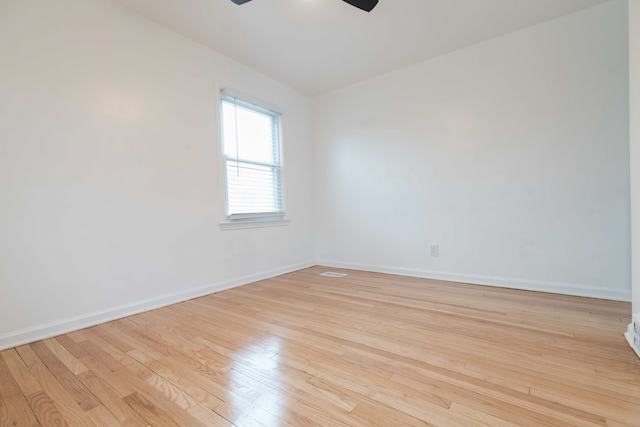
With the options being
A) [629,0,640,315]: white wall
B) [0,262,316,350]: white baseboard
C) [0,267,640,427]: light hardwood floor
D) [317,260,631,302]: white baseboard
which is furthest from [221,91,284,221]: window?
[629,0,640,315]: white wall

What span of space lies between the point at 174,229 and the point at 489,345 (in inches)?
96.9

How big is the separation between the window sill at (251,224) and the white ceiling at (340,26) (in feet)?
5.64

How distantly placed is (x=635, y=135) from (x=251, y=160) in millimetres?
2958

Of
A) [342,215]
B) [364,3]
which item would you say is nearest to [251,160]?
[342,215]

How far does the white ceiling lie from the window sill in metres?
1.72

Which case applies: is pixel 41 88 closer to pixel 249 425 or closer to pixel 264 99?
pixel 264 99

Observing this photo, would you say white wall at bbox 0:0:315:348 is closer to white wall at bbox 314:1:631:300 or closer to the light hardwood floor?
the light hardwood floor

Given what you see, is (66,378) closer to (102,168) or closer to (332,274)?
(102,168)

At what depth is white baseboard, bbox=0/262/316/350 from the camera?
1.67 meters

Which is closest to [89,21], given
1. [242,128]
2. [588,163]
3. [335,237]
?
[242,128]

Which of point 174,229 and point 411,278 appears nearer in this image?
point 174,229

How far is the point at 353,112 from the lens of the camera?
3.56 m

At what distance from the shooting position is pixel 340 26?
2.39 meters

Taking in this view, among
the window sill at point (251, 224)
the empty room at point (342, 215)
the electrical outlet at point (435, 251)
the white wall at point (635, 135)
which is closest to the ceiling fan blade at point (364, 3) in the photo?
the empty room at point (342, 215)
